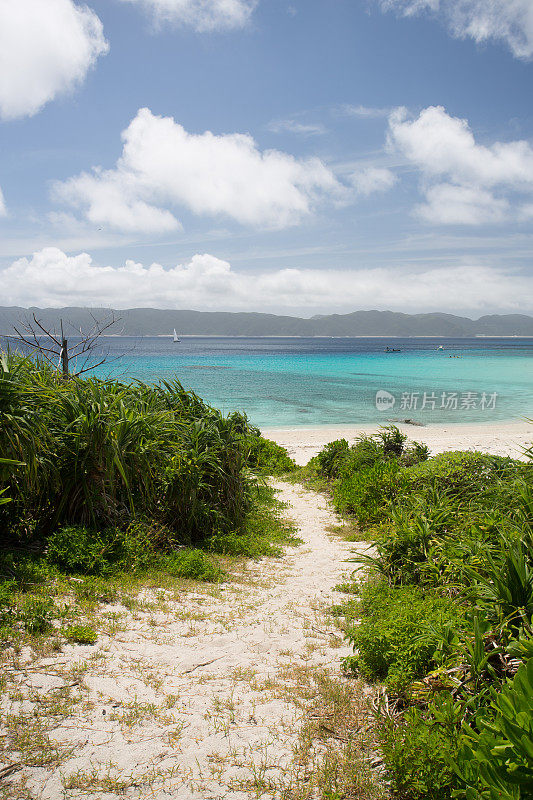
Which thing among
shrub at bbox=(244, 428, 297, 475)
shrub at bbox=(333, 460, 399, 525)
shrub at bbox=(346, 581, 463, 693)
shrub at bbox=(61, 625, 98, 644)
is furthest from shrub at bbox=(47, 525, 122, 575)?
shrub at bbox=(244, 428, 297, 475)

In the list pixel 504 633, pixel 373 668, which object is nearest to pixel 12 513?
pixel 373 668

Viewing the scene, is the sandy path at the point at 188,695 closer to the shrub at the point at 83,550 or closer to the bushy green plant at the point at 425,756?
the bushy green plant at the point at 425,756

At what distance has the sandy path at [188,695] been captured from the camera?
254 centimetres

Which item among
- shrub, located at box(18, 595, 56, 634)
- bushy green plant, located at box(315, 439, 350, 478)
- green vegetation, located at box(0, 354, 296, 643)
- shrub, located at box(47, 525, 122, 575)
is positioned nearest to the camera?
shrub, located at box(18, 595, 56, 634)

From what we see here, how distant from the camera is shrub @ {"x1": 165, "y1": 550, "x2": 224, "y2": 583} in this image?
18.2ft

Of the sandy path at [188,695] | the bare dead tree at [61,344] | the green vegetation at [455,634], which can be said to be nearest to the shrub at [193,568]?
the sandy path at [188,695]

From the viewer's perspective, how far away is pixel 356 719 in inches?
123

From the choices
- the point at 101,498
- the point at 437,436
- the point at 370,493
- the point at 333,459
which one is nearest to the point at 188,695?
the point at 101,498

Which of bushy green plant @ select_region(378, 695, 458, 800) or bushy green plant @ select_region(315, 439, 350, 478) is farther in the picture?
bushy green plant @ select_region(315, 439, 350, 478)

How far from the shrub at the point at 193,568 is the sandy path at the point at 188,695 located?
0.33 m

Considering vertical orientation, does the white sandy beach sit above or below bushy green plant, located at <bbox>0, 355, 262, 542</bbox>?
below

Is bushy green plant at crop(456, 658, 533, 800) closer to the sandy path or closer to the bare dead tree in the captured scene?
the sandy path

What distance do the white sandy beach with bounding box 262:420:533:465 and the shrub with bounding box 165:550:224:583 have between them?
909 cm

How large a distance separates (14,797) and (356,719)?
6.30 feet
